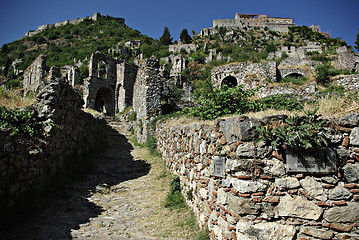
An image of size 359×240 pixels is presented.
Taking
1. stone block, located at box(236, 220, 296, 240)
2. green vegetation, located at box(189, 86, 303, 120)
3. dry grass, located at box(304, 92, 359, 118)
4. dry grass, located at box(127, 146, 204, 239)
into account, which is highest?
green vegetation, located at box(189, 86, 303, 120)

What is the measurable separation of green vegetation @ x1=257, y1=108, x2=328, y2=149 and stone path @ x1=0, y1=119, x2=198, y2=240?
2.41 metres

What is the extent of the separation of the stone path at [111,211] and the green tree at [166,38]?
253 feet

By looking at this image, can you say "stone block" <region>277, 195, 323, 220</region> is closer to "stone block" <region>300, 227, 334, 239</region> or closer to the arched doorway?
"stone block" <region>300, 227, 334, 239</region>

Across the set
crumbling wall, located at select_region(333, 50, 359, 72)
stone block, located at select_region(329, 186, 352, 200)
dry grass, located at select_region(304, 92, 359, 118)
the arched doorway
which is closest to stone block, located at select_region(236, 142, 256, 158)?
stone block, located at select_region(329, 186, 352, 200)

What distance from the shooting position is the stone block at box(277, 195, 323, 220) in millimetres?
2982

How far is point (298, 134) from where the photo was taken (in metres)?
3.11

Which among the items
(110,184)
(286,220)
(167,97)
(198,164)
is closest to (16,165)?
(110,184)

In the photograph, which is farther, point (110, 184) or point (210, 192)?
point (110, 184)

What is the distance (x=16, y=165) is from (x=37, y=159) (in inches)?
29.4

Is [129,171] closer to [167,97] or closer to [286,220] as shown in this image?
[167,97]

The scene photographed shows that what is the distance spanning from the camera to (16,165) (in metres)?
4.55

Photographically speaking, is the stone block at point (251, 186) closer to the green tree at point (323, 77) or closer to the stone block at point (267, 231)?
the stone block at point (267, 231)

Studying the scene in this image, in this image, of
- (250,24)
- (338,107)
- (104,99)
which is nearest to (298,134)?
(338,107)

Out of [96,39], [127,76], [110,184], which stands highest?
[96,39]
